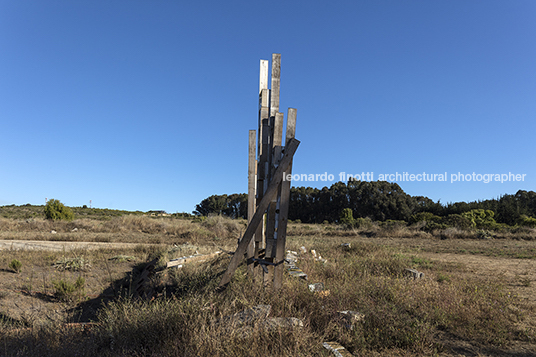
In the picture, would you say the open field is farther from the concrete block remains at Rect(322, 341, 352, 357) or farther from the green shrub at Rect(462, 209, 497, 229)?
the green shrub at Rect(462, 209, 497, 229)

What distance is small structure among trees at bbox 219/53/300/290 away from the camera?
15.4 feet

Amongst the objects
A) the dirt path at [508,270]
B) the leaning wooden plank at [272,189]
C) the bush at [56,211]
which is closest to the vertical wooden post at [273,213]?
the leaning wooden plank at [272,189]

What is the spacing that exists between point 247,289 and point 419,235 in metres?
18.7

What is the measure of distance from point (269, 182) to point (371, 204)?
3797 cm

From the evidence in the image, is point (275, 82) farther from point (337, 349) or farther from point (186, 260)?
point (186, 260)

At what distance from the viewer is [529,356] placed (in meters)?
3.86

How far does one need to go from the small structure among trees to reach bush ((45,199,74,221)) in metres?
24.8

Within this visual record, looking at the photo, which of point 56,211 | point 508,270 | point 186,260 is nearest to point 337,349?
point 186,260

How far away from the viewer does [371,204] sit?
1609 inches

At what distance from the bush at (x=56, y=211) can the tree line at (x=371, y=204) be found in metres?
14.2

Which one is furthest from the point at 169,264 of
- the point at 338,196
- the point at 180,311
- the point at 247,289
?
the point at 338,196

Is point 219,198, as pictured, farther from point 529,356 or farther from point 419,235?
point 529,356

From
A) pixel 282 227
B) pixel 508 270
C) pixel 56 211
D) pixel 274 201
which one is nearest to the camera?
pixel 282 227

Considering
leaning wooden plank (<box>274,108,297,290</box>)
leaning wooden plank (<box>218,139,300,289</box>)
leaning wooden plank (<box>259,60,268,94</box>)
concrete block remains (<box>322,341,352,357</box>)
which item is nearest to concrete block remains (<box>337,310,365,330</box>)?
concrete block remains (<box>322,341,352,357</box>)
